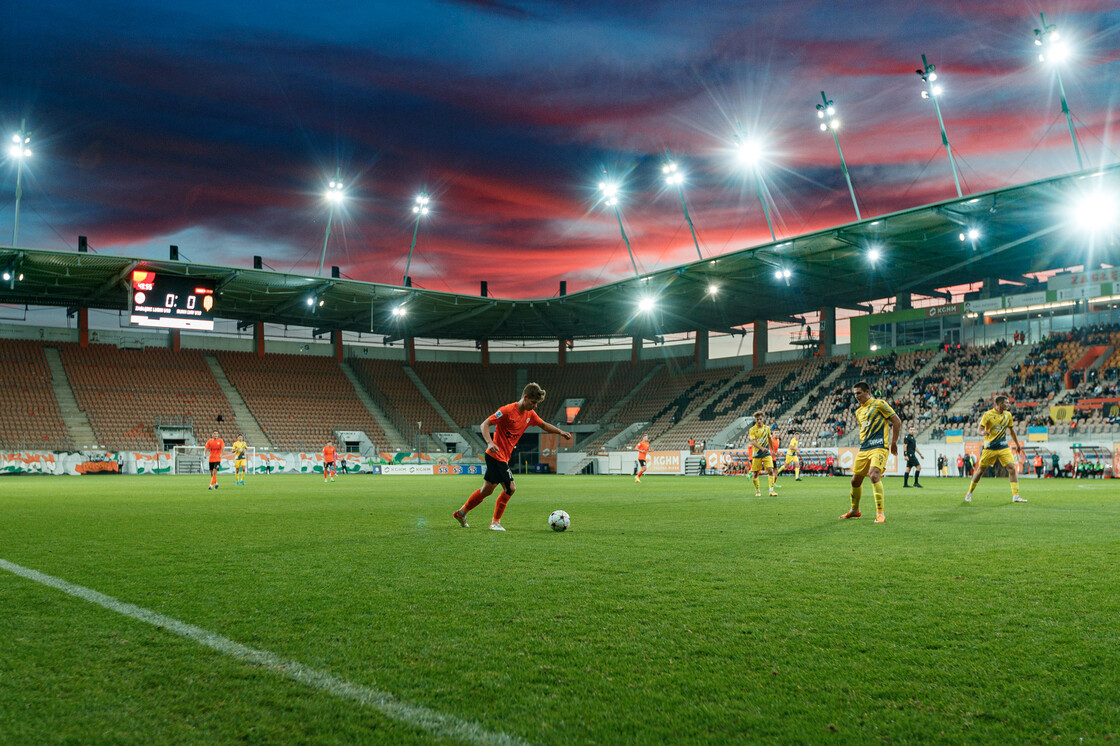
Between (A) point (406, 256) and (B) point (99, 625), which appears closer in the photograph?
(B) point (99, 625)

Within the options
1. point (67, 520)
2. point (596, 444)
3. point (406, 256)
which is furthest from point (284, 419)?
point (67, 520)

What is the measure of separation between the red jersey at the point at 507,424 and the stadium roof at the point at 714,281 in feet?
98.1

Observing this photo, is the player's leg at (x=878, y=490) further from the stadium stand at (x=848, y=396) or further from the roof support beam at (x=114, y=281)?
the roof support beam at (x=114, y=281)

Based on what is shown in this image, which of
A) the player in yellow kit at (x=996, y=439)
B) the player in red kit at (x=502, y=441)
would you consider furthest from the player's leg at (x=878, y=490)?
the player in yellow kit at (x=996, y=439)

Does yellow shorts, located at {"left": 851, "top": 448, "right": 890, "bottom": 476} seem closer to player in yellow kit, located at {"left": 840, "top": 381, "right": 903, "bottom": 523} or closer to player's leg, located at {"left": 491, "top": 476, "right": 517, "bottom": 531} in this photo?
player in yellow kit, located at {"left": 840, "top": 381, "right": 903, "bottom": 523}

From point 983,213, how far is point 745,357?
30.0 m

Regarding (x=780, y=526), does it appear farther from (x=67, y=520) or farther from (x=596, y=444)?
(x=596, y=444)

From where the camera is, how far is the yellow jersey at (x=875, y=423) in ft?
39.6

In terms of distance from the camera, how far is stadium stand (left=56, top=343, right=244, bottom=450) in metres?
51.0

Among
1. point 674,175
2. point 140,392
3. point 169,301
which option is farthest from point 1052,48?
point 140,392

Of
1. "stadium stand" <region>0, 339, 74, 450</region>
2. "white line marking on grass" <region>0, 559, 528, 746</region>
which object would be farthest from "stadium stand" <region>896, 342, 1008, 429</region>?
"stadium stand" <region>0, 339, 74, 450</region>

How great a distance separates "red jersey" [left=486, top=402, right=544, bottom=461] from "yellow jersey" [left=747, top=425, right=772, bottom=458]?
10.3m

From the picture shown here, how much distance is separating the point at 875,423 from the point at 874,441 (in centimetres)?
28

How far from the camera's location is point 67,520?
1277 cm
